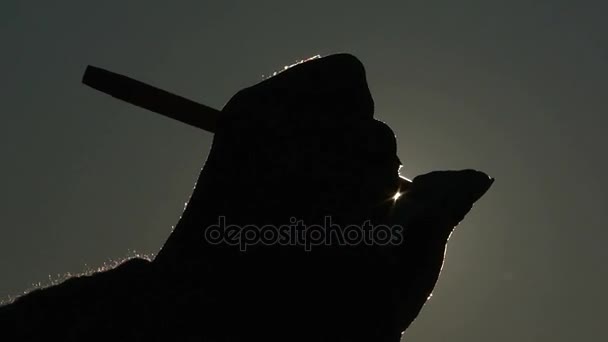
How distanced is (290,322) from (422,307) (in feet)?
5.63

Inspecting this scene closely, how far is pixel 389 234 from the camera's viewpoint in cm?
796

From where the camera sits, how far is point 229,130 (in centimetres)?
765

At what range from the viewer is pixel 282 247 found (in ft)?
23.9

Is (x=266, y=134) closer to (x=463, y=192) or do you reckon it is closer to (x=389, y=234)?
(x=389, y=234)

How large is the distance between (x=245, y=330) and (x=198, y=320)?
0.37 m

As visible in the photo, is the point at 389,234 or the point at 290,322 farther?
the point at 389,234

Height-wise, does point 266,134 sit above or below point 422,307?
above

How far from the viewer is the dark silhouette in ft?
23.0

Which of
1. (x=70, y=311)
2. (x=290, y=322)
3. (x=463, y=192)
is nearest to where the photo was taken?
(x=70, y=311)

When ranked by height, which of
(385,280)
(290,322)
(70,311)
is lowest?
(70,311)

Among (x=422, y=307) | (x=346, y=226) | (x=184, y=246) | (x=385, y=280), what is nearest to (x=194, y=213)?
(x=184, y=246)

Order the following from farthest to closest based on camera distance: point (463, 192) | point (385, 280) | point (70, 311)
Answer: point (463, 192), point (385, 280), point (70, 311)

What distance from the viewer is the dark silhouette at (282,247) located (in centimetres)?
702

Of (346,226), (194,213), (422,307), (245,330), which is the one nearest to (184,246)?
(194,213)
